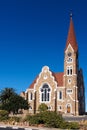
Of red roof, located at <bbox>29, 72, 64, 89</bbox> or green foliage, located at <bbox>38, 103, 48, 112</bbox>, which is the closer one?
green foliage, located at <bbox>38, 103, 48, 112</bbox>

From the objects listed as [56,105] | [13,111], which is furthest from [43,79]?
[13,111]

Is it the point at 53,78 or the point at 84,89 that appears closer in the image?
the point at 53,78

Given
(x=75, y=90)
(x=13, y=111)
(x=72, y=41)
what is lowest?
(x=13, y=111)

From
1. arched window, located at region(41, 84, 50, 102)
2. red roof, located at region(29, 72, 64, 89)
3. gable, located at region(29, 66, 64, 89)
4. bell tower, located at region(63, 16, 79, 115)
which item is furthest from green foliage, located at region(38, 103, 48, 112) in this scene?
red roof, located at region(29, 72, 64, 89)

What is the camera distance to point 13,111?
66500 mm

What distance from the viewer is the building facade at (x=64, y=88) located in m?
78.1

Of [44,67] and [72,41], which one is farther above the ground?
[72,41]

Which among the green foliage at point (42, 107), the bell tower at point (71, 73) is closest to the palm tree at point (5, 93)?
the green foliage at point (42, 107)

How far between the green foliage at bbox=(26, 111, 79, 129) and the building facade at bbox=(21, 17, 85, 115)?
48769mm

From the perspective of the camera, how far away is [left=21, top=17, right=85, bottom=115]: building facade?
7806 centimetres

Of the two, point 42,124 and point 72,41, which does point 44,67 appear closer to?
point 72,41

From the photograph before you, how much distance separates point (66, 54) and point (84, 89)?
1299cm

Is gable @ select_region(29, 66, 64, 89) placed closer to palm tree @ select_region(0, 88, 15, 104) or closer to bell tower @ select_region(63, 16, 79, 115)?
bell tower @ select_region(63, 16, 79, 115)

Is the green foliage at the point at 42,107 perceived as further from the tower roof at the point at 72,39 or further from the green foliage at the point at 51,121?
the green foliage at the point at 51,121
